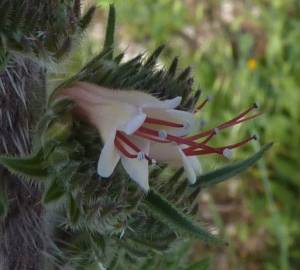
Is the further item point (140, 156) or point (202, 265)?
point (202, 265)

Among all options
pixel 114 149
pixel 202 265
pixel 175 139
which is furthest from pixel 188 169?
pixel 202 265

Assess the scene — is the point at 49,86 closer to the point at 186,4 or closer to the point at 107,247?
the point at 107,247

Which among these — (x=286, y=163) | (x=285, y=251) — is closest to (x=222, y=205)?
(x=286, y=163)

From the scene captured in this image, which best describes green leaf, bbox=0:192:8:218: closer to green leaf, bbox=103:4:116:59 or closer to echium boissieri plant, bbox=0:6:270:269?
echium boissieri plant, bbox=0:6:270:269

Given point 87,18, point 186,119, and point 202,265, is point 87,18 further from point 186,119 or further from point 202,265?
point 202,265

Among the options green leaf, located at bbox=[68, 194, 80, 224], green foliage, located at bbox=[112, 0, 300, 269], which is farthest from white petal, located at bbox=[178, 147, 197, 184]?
green foliage, located at bbox=[112, 0, 300, 269]

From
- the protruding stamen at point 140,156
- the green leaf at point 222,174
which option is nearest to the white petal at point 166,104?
the protruding stamen at point 140,156

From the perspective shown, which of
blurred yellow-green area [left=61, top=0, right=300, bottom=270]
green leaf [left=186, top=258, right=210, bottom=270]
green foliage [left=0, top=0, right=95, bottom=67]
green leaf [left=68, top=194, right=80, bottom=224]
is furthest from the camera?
blurred yellow-green area [left=61, top=0, right=300, bottom=270]
